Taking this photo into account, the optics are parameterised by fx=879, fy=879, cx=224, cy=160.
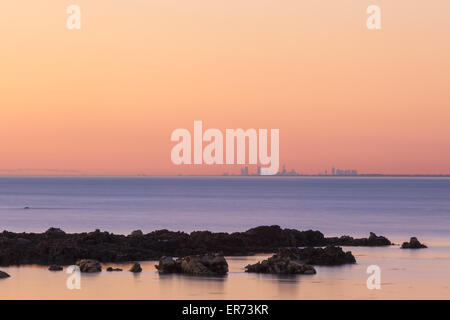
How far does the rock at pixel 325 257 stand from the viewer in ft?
175

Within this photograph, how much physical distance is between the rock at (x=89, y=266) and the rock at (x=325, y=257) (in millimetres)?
12007

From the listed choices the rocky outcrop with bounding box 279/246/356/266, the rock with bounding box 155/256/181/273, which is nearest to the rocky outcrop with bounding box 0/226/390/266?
the rock with bounding box 155/256/181/273

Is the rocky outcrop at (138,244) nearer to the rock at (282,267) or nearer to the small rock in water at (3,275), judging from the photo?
the small rock in water at (3,275)

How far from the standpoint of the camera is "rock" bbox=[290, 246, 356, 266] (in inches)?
2096

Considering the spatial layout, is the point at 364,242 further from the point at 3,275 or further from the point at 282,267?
the point at 3,275

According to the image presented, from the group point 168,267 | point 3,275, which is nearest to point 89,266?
point 168,267

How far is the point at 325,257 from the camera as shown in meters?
53.7

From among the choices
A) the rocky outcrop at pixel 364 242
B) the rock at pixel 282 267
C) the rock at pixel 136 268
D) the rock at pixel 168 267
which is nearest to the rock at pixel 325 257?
the rock at pixel 282 267

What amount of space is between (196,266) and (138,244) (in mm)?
11096

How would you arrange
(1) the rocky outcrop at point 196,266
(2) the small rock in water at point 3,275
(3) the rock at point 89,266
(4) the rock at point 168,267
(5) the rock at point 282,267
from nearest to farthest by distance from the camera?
(2) the small rock in water at point 3,275, (1) the rocky outcrop at point 196,266, (4) the rock at point 168,267, (5) the rock at point 282,267, (3) the rock at point 89,266

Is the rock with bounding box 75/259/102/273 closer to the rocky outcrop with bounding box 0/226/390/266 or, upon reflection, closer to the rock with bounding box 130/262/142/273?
the rock with bounding box 130/262/142/273

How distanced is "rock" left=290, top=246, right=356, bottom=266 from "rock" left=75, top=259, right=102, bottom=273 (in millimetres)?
12007
